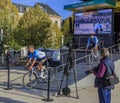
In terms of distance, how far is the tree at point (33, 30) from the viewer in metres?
45.3

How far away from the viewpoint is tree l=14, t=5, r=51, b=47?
45344 mm

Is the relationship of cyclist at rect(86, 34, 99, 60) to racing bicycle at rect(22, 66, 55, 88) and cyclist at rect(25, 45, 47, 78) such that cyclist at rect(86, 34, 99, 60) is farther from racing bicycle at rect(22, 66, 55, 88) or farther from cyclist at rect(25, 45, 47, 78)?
racing bicycle at rect(22, 66, 55, 88)

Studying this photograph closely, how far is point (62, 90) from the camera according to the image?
13.6m

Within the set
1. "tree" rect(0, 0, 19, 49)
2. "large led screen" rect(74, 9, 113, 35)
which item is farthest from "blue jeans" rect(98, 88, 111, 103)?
"tree" rect(0, 0, 19, 49)

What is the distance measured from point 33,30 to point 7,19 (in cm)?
417

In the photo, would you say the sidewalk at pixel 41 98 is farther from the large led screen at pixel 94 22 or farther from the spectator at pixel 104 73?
the large led screen at pixel 94 22

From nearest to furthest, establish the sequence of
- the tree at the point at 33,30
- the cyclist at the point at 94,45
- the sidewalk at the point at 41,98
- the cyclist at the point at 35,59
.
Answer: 1. the sidewalk at the point at 41,98
2. the cyclist at the point at 35,59
3. the cyclist at the point at 94,45
4. the tree at the point at 33,30

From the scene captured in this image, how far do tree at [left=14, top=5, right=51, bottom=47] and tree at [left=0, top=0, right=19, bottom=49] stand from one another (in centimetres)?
88

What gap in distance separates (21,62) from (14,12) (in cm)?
2016

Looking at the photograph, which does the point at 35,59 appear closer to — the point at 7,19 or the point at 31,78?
the point at 31,78

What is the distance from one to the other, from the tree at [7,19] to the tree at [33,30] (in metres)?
0.88

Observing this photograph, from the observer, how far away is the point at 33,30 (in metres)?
46.1

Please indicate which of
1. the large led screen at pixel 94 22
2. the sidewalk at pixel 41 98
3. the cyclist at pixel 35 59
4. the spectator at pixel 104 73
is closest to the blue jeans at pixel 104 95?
the spectator at pixel 104 73

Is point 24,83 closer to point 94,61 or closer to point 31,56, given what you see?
point 31,56
